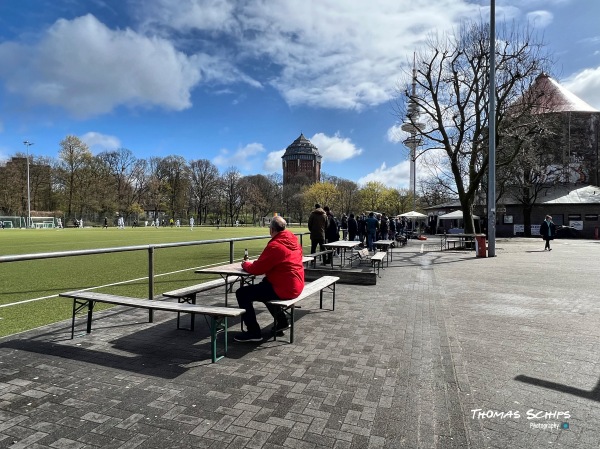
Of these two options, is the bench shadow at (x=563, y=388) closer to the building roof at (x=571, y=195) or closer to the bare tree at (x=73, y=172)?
the building roof at (x=571, y=195)

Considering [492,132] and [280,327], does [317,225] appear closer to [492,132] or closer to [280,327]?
[280,327]

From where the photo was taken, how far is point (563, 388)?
390cm

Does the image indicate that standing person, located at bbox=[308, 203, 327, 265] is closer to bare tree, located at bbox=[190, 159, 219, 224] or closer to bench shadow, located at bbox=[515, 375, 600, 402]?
bench shadow, located at bbox=[515, 375, 600, 402]

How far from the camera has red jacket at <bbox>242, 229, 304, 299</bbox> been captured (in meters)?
4.94

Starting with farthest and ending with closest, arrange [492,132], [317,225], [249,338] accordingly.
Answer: [492,132] → [317,225] → [249,338]

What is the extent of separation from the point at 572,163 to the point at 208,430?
5627cm

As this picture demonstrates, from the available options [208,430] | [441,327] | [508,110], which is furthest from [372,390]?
[508,110]

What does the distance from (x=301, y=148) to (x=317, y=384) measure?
135m

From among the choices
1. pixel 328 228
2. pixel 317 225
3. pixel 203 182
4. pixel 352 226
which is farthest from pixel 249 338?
pixel 203 182

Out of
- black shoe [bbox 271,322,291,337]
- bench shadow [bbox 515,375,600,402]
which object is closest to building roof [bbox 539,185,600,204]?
bench shadow [bbox 515,375,600,402]

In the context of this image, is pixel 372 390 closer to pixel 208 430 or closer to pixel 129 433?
pixel 208 430

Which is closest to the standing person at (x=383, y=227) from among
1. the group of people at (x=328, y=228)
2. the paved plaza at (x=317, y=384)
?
the group of people at (x=328, y=228)

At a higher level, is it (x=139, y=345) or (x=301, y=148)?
(x=301, y=148)

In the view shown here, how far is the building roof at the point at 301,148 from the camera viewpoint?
136 meters
